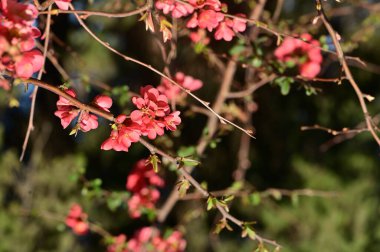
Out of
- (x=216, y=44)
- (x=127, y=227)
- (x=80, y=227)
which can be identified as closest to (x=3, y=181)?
(x=127, y=227)

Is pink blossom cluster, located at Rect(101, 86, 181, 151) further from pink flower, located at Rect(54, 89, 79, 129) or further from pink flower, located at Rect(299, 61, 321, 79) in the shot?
pink flower, located at Rect(299, 61, 321, 79)

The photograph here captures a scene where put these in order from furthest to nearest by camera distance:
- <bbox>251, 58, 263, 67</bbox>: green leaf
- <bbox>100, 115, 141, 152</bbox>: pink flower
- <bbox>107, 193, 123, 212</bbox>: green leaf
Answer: <bbox>107, 193, 123, 212</bbox>: green leaf, <bbox>251, 58, 263, 67</bbox>: green leaf, <bbox>100, 115, 141, 152</bbox>: pink flower

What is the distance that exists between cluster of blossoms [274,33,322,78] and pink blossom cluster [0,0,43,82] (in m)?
0.84

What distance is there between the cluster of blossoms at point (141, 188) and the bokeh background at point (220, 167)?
34.2 inches

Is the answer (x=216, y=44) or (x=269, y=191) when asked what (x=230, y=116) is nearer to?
(x=269, y=191)

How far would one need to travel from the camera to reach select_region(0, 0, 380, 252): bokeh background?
3.06 meters

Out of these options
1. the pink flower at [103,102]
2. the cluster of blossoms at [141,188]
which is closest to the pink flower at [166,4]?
the pink flower at [103,102]

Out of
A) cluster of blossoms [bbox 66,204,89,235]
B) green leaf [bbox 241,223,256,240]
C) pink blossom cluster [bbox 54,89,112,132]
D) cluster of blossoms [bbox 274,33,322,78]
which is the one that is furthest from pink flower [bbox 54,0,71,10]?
cluster of blossoms [bbox 66,204,89,235]

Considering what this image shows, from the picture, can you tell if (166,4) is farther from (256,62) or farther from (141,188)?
(141,188)

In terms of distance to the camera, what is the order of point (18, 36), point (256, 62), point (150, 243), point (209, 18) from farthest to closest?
point (150, 243), point (256, 62), point (209, 18), point (18, 36)

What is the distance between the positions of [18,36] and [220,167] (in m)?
3.48

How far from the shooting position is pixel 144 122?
0.87 m

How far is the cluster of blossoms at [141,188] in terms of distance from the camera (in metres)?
1.56

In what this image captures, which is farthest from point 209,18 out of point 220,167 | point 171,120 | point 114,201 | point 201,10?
point 220,167
